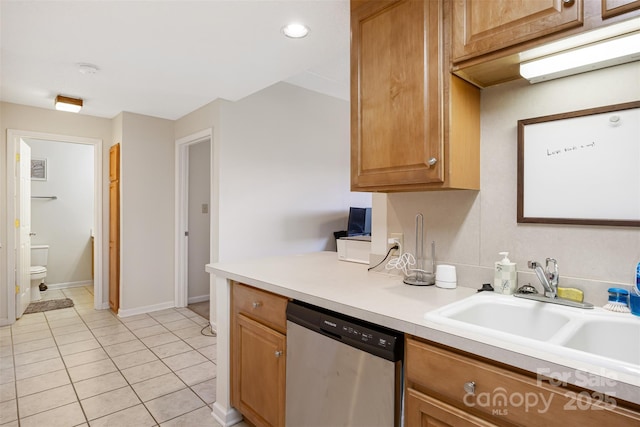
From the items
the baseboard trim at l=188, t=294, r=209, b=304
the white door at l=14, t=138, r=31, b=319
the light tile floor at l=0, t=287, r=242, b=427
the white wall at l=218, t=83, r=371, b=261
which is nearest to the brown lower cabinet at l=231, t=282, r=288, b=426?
the light tile floor at l=0, t=287, r=242, b=427

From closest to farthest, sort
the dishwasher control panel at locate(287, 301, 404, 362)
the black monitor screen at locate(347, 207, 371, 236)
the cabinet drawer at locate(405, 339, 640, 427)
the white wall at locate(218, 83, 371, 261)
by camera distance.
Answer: the cabinet drawer at locate(405, 339, 640, 427) < the dishwasher control panel at locate(287, 301, 404, 362) < the white wall at locate(218, 83, 371, 261) < the black monitor screen at locate(347, 207, 371, 236)

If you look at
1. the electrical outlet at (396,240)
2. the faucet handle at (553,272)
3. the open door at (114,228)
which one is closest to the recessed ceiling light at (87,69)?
the open door at (114,228)

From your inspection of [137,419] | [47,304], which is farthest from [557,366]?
[47,304]

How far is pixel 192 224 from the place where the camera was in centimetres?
446

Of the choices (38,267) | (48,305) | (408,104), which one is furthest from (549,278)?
(38,267)

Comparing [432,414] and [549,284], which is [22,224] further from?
[549,284]

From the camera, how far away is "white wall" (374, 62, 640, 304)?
124cm

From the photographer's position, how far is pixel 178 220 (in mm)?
4211

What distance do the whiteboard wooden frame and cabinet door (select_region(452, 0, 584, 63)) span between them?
0.37 m

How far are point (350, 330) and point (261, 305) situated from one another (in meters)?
0.60

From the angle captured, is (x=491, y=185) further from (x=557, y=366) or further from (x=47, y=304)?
(x=47, y=304)

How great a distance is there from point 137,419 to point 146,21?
2.33 metres

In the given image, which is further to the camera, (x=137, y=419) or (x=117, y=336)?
(x=117, y=336)

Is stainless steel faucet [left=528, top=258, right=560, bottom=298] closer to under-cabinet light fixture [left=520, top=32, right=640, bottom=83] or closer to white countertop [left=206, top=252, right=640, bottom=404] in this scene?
white countertop [left=206, top=252, right=640, bottom=404]
